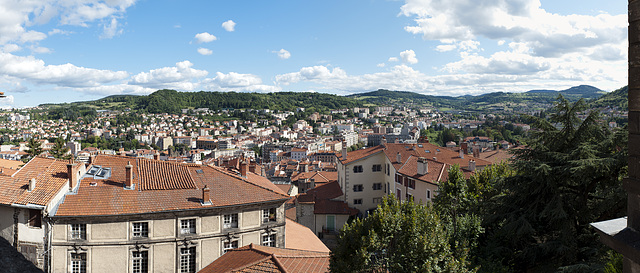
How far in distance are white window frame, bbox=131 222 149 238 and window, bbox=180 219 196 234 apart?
1.84 meters

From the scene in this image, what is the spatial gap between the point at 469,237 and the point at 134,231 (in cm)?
1732

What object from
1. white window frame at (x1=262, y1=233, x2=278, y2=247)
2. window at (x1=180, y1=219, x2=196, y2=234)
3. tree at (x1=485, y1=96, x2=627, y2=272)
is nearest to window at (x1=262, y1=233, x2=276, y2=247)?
white window frame at (x1=262, y1=233, x2=278, y2=247)

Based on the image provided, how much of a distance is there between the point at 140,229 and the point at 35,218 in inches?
219

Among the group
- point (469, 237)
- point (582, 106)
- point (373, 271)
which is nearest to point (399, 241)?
point (373, 271)

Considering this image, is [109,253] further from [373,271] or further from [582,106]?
[582,106]

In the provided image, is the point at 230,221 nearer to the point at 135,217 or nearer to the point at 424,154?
the point at 135,217

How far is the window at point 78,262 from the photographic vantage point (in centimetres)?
2164

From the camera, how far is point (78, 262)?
2166 centimetres

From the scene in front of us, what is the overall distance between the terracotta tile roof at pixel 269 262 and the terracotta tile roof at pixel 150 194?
615cm

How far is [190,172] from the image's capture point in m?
26.2

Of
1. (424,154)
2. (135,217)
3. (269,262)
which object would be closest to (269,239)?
(135,217)

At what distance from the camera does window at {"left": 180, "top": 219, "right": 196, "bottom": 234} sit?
23.0 m

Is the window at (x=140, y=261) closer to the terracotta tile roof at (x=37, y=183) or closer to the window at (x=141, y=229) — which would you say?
the window at (x=141, y=229)

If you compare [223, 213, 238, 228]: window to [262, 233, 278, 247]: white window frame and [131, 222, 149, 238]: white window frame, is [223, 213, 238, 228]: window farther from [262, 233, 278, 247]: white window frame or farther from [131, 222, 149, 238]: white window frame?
[131, 222, 149, 238]: white window frame
